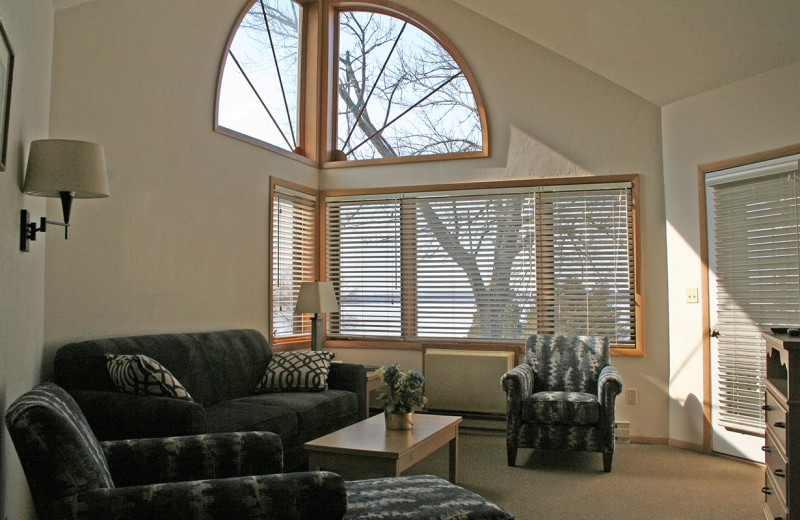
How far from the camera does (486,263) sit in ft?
19.0

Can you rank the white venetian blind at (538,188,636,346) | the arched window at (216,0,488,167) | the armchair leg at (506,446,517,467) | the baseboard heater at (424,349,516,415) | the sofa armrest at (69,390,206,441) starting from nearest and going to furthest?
the sofa armrest at (69,390,206,441), the armchair leg at (506,446,517,467), the white venetian blind at (538,188,636,346), the baseboard heater at (424,349,516,415), the arched window at (216,0,488,167)

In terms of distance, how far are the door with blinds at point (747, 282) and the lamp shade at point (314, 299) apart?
2.93 metres

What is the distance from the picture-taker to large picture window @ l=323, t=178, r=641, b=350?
5.38 metres

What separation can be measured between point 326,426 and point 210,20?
10.1 ft

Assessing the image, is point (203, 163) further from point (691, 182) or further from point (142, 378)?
point (691, 182)

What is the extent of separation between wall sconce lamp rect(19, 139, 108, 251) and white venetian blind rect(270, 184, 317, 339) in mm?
2589

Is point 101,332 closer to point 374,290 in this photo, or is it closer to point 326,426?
point 326,426

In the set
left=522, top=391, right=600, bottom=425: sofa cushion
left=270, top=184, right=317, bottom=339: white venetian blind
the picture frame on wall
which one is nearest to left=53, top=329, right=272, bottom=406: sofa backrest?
left=270, top=184, right=317, bottom=339: white venetian blind

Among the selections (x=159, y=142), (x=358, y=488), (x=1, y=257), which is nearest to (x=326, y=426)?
(x=358, y=488)

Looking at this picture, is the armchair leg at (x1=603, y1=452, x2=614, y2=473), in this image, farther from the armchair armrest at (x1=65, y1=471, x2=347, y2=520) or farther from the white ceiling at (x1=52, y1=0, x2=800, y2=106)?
the armchair armrest at (x1=65, y1=471, x2=347, y2=520)

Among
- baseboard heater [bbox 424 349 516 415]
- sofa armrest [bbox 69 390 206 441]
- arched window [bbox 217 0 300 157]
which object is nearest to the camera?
sofa armrest [bbox 69 390 206 441]

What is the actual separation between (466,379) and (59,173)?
12.3 ft

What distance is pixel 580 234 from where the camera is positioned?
5465mm

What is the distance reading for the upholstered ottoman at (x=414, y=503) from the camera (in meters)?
2.18
